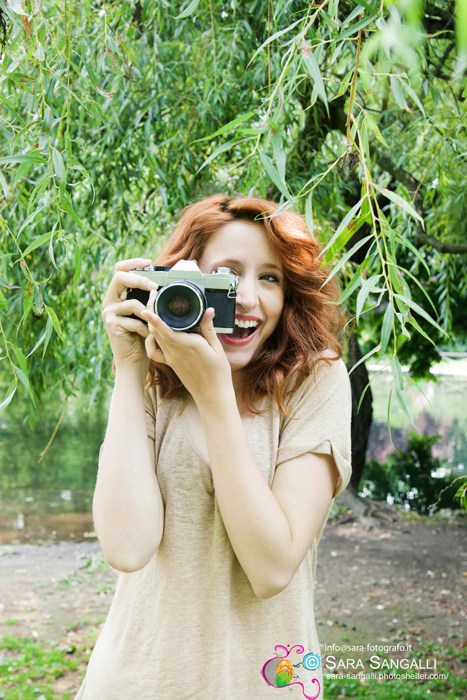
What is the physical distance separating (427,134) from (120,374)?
2.46 meters

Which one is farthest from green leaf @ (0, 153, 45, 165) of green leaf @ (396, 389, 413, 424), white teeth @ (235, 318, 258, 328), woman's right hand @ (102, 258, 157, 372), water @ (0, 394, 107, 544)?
water @ (0, 394, 107, 544)

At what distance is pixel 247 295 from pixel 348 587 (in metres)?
4.07

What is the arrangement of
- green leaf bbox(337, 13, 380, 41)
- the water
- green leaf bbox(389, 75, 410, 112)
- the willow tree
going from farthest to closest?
the water → the willow tree → green leaf bbox(389, 75, 410, 112) → green leaf bbox(337, 13, 380, 41)

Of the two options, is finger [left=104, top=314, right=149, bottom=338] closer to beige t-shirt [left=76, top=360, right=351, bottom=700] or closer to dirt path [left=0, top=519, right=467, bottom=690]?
beige t-shirt [left=76, top=360, right=351, bottom=700]

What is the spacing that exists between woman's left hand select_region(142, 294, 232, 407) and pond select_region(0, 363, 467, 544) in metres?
3.01

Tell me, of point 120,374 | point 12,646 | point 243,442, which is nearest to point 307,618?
point 243,442

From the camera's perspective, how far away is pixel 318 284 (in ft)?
4.42

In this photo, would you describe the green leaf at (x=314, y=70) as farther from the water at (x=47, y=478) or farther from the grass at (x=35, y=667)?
the water at (x=47, y=478)

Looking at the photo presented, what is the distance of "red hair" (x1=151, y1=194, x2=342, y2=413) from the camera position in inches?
48.9

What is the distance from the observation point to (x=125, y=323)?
119 centimetres

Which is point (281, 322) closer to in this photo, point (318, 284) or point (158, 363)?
point (318, 284)

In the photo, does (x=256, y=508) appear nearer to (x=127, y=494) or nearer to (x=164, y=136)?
(x=127, y=494)

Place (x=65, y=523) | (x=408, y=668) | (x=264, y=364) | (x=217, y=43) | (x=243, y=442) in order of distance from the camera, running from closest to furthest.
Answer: (x=243, y=442) → (x=264, y=364) → (x=217, y=43) → (x=408, y=668) → (x=65, y=523)

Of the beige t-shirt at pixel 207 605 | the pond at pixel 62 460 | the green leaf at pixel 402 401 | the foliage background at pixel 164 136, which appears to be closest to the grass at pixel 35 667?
the pond at pixel 62 460
